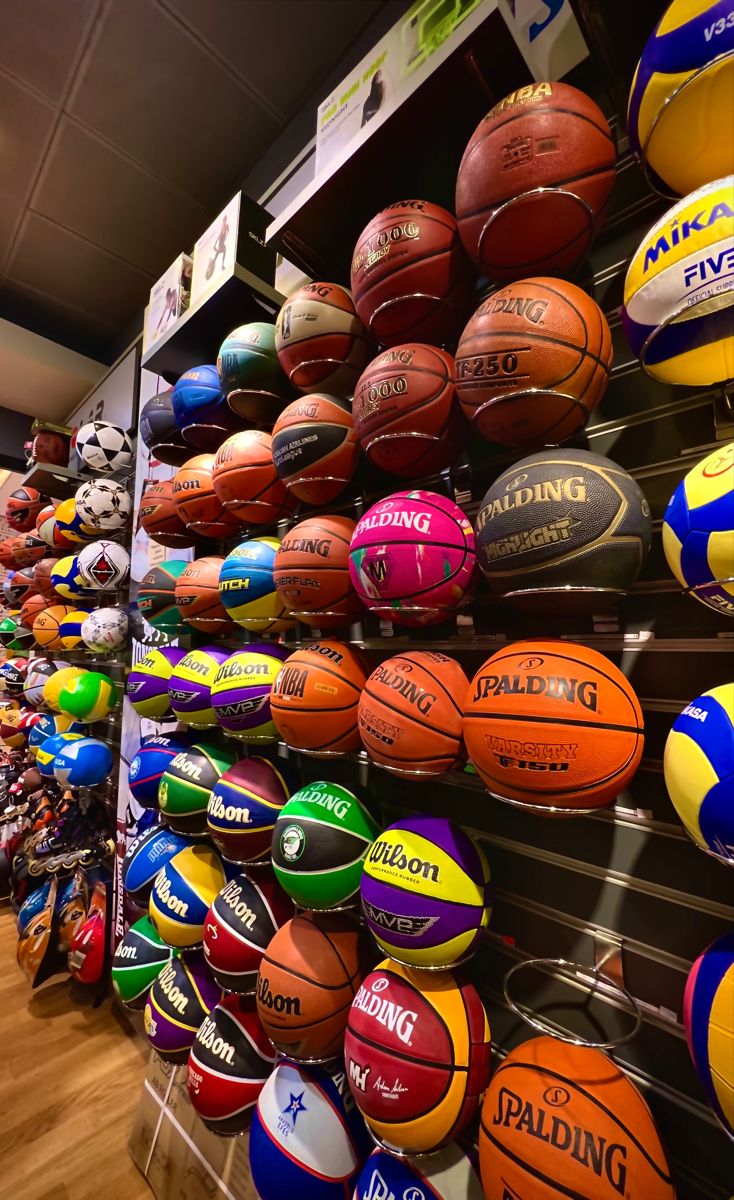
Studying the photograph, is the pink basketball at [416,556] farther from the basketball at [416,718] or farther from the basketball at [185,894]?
the basketball at [185,894]

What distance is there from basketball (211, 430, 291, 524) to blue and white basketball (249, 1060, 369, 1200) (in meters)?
1.62

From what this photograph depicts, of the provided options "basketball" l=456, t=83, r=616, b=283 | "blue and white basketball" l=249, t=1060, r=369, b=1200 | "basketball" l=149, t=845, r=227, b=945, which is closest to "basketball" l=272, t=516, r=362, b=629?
"basketball" l=456, t=83, r=616, b=283

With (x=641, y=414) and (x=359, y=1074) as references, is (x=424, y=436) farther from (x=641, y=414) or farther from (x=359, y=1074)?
(x=359, y=1074)

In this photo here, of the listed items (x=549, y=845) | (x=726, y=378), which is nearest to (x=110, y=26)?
(x=726, y=378)

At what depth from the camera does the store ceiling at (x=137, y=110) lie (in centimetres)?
203

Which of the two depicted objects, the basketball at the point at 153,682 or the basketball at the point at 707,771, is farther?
the basketball at the point at 153,682

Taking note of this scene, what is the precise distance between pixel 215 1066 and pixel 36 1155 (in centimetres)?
126

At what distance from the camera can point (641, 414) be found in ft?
3.60

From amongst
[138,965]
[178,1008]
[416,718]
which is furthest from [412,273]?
[138,965]

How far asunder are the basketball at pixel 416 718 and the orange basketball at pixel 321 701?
0.60 ft

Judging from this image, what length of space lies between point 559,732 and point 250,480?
1268 millimetres

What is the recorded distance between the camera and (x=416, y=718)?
104cm

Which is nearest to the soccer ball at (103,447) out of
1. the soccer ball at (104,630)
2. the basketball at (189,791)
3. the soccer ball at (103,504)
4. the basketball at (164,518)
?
the soccer ball at (103,504)

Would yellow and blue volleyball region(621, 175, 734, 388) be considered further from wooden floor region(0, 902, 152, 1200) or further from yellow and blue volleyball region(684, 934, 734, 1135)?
wooden floor region(0, 902, 152, 1200)
